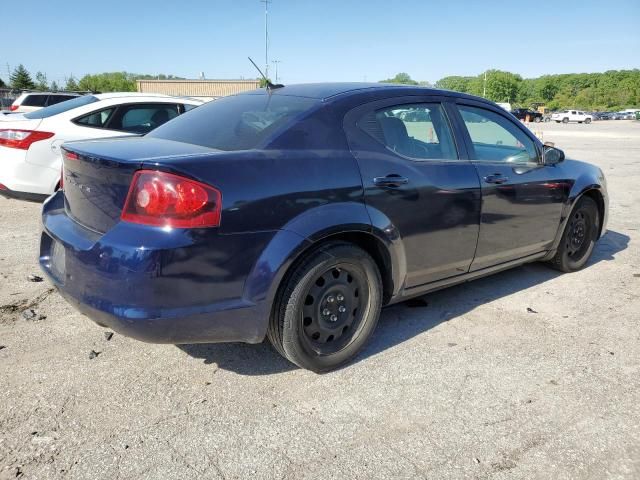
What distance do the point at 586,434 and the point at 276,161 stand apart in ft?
6.72

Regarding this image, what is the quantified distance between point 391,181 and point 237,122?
3.35 ft

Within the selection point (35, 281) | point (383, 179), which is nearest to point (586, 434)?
point (383, 179)

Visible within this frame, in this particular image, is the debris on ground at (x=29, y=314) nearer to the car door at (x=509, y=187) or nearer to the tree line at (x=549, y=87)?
the car door at (x=509, y=187)

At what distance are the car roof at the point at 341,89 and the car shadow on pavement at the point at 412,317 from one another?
1624mm

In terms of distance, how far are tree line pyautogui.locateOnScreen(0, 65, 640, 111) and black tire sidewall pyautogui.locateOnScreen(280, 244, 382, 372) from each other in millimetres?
98864

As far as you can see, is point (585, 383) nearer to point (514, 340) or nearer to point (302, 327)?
point (514, 340)

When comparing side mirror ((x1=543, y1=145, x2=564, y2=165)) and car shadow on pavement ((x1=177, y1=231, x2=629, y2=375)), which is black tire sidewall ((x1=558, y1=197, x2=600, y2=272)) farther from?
side mirror ((x1=543, y1=145, x2=564, y2=165))

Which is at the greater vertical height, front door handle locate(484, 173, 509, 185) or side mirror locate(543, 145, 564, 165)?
side mirror locate(543, 145, 564, 165)

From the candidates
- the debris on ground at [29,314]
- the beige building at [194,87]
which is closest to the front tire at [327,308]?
the debris on ground at [29,314]

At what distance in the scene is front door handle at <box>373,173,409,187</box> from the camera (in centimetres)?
308

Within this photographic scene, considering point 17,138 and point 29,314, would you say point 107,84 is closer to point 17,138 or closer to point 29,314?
point 17,138

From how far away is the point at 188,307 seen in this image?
8.11 ft

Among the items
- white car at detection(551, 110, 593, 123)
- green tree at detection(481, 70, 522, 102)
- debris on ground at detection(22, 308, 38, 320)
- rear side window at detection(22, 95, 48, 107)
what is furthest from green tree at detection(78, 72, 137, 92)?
debris on ground at detection(22, 308, 38, 320)

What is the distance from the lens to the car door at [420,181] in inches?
123
